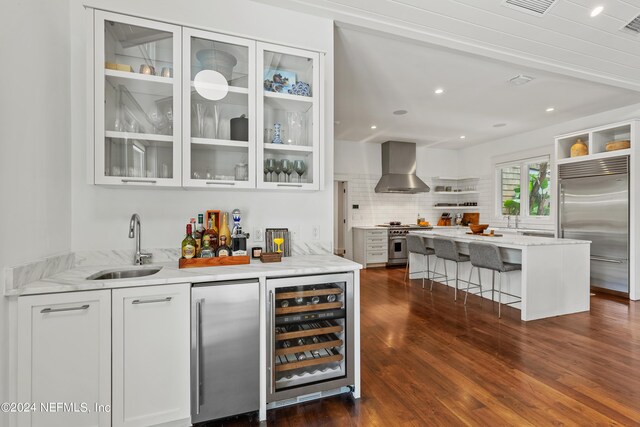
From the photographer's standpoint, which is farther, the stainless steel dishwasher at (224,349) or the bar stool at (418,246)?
the bar stool at (418,246)

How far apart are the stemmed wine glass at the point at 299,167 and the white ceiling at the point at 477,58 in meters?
1.22

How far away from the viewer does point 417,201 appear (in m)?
7.77

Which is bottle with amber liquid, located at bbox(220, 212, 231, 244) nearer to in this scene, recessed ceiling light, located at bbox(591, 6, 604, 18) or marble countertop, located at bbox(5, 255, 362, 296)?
marble countertop, located at bbox(5, 255, 362, 296)

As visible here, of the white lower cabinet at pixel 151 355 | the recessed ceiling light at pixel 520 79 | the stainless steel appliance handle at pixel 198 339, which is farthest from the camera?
the recessed ceiling light at pixel 520 79

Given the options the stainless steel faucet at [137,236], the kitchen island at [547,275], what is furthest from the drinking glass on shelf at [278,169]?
the kitchen island at [547,275]

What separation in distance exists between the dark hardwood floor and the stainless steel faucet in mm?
1185

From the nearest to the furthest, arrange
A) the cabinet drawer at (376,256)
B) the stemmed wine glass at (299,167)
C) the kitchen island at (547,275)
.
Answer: the stemmed wine glass at (299,167), the kitchen island at (547,275), the cabinet drawer at (376,256)

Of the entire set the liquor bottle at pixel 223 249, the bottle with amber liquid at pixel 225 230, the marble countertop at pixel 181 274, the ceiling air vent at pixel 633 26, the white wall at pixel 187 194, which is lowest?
the marble countertop at pixel 181 274

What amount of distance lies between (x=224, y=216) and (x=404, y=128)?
4.89 metres

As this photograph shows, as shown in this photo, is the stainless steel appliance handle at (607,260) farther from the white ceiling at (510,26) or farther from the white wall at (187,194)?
the white wall at (187,194)

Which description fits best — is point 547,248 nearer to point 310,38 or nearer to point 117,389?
point 310,38

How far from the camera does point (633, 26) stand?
9.46ft

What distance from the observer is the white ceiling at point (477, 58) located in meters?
2.55

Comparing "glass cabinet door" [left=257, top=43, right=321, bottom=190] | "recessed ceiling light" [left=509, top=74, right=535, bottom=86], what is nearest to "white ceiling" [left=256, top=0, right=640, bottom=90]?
"recessed ceiling light" [left=509, top=74, right=535, bottom=86]
